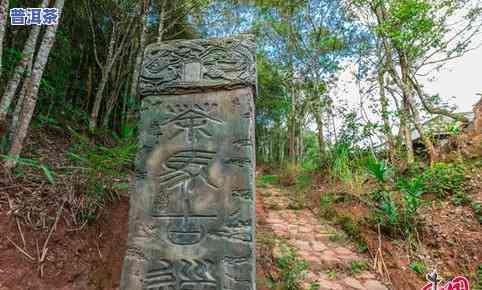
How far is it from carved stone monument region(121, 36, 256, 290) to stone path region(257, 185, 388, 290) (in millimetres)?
944

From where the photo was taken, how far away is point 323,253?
2.87 meters

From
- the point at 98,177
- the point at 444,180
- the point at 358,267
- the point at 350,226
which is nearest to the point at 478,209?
the point at 444,180

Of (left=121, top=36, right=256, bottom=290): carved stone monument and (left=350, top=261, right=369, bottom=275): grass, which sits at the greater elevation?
(left=121, top=36, right=256, bottom=290): carved stone monument

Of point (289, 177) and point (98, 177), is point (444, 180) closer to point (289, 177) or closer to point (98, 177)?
point (289, 177)

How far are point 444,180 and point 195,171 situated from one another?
328cm

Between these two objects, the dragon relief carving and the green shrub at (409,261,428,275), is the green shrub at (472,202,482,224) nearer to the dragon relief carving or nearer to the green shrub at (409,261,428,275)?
the green shrub at (409,261,428,275)

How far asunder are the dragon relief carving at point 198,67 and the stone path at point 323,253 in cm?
181

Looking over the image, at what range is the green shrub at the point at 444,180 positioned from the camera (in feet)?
11.0

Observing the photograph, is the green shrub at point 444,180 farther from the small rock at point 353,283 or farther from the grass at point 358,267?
the small rock at point 353,283

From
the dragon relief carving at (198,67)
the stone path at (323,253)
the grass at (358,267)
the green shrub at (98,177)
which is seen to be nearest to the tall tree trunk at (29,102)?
the green shrub at (98,177)

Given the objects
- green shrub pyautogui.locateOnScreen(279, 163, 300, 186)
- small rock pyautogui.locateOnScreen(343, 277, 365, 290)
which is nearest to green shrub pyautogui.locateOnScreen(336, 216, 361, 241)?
small rock pyautogui.locateOnScreen(343, 277, 365, 290)

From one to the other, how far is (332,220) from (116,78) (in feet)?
14.9

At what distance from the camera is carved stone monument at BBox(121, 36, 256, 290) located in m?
1.83

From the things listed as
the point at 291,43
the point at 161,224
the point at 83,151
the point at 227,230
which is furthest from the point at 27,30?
the point at 291,43
